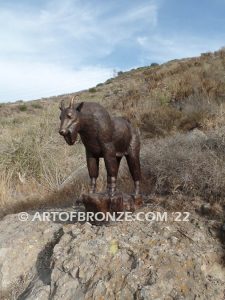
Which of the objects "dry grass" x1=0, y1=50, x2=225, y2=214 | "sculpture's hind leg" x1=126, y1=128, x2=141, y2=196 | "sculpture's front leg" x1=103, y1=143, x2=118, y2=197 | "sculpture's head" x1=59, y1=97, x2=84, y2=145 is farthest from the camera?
"dry grass" x1=0, y1=50, x2=225, y2=214

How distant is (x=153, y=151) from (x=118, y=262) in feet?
9.72

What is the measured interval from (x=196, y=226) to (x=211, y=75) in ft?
33.8

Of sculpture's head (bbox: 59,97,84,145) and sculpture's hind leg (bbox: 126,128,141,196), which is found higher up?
sculpture's head (bbox: 59,97,84,145)

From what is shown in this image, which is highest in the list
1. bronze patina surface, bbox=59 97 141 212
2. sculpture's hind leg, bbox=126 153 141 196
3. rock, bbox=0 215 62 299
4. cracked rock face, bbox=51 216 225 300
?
bronze patina surface, bbox=59 97 141 212

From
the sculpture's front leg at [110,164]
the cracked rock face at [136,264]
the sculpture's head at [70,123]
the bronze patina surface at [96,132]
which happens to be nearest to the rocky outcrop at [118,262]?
the cracked rock face at [136,264]

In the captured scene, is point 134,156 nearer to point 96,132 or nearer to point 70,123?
point 96,132

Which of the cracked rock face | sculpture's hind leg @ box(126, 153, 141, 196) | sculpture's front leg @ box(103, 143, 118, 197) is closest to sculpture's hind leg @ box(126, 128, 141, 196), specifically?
sculpture's hind leg @ box(126, 153, 141, 196)

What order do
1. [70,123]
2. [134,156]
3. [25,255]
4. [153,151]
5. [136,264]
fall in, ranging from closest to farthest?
1. [136,264]
2. [70,123]
3. [25,255]
4. [134,156]
5. [153,151]

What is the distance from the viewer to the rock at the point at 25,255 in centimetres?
368

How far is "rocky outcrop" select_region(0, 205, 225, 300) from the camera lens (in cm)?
304

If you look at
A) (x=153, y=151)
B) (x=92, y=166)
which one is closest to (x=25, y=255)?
(x=92, y=166)

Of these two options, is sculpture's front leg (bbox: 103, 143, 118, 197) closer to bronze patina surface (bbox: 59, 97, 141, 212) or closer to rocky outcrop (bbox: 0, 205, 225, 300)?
bronze patina surface (bbox: 59, 97, 141, 212)

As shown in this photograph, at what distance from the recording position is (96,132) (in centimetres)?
373

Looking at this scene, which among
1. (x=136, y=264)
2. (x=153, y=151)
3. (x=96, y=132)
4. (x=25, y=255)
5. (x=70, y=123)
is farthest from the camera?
(x=153, y=151)
